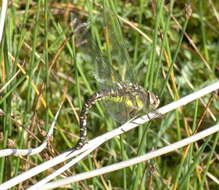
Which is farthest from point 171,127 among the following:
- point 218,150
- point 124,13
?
point 124,13

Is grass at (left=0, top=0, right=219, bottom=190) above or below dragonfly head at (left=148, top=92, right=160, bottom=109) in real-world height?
below

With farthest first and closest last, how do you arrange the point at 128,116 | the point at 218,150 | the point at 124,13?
the point at 124,13 < the point at 218,150 < the point at 128,116

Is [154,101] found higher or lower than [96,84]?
higher

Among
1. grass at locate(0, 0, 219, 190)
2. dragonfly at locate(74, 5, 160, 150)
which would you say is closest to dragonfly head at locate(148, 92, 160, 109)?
dragonfly at locate(74, 5, 160, 150)

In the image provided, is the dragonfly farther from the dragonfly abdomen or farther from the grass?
the grass

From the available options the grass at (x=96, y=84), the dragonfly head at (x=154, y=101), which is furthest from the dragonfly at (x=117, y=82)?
the grass at (x=96, y=84)

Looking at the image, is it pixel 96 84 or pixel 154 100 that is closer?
pixel 154 100

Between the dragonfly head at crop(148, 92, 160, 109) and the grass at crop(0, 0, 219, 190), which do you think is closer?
the dragonfly head at crop(148, 92, 160, 109)

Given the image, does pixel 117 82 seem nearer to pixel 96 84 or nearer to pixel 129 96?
pixel 129 96

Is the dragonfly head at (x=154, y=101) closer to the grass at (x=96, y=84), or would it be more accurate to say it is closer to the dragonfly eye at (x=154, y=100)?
the dragonfly eye at (x=154, y=100)

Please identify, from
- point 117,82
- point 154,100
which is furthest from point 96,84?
point 154,100

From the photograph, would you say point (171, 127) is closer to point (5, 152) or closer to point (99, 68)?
point (99, 68)
